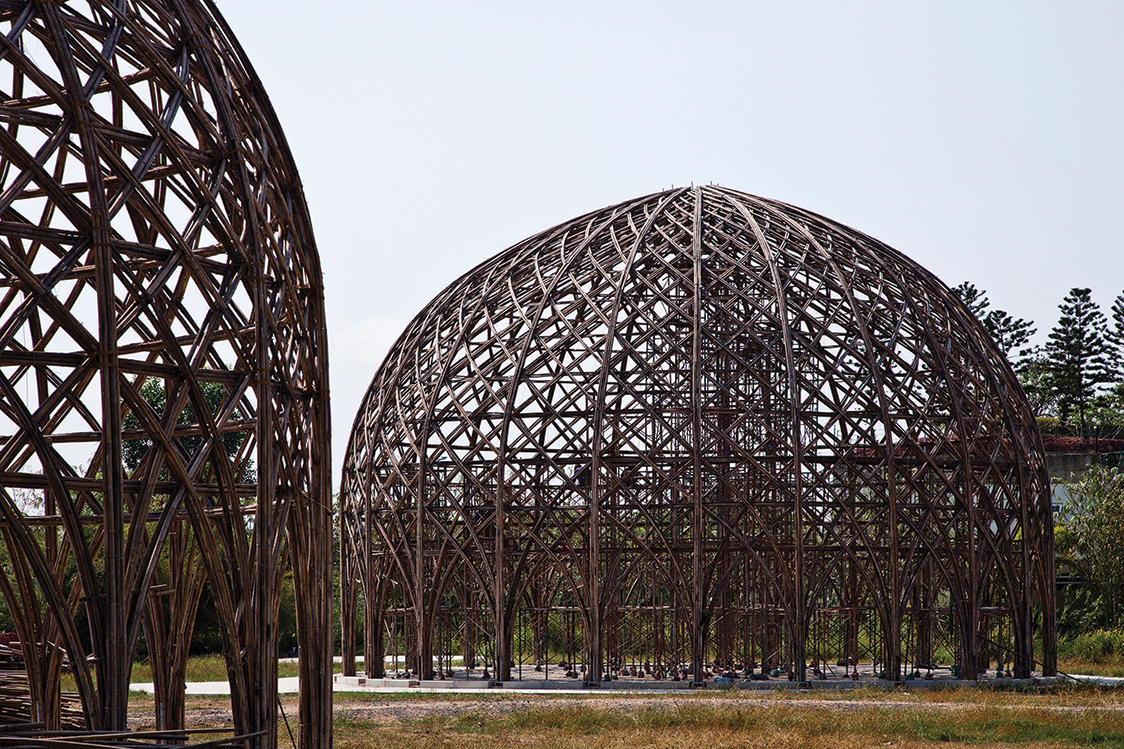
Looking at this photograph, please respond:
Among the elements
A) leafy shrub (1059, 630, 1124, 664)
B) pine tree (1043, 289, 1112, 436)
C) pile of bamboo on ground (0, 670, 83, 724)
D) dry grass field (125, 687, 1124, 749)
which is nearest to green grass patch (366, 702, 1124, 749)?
dry grass field (125, 687, 1124, 749)

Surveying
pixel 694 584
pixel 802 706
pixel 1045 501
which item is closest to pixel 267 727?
pixel 802 706

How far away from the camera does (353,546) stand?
33938mm

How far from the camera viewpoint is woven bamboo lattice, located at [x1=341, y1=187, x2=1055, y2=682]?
2927 cm

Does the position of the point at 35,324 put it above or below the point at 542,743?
above

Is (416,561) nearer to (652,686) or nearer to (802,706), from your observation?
(652,686)

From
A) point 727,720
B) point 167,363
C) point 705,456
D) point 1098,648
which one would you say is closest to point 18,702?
point 167,363

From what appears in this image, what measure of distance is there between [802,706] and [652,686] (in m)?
5.27

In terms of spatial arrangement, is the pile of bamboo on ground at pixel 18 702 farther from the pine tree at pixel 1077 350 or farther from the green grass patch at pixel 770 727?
the pine tree at pixel 1077 350

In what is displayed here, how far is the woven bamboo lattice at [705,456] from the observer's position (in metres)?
29.3

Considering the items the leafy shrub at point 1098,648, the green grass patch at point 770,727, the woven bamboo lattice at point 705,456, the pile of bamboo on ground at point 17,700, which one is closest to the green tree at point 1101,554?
the leafy shrub at point 1098,648

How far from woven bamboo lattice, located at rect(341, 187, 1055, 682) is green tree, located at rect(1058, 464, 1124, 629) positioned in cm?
985

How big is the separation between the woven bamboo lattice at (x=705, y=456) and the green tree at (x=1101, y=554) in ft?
32.3

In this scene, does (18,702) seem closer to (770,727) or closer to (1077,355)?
(770,727)

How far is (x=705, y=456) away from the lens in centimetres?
2958
